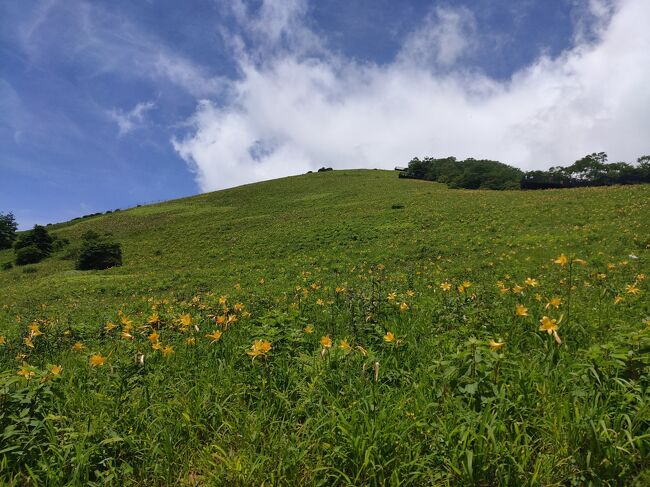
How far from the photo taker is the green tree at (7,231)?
48259 mm

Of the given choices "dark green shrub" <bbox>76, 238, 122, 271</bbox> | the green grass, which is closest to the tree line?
"dark green shrub" <bbox>76, 238, 122, 271</bbox>

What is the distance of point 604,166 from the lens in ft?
245

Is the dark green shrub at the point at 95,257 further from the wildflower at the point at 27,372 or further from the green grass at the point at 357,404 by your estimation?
the wildflower at the point at 27,372

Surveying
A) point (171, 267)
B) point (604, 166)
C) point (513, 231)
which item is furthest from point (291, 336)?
point (604, 166)

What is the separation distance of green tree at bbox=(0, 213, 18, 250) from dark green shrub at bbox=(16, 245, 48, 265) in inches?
654

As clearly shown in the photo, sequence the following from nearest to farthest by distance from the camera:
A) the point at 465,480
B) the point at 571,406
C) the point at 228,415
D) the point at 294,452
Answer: the point at 465,480 < the point at 294,452 < the point at 571,406 < the point at 228,415

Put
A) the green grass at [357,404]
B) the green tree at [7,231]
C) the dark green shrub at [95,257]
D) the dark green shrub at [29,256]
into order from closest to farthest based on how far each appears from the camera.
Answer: the green grass at [357,404], the dark green shrub at [95,257], the dark green shrub at [29,256], the green tree at [7,231]

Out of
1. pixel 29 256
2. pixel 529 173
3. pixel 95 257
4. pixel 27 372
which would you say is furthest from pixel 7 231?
pixel 529 173

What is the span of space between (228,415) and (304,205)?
43.0m

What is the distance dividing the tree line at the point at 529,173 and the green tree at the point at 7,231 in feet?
204

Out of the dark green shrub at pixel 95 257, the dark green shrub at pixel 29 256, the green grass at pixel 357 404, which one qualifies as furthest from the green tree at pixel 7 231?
the green grass at pixel 357 404

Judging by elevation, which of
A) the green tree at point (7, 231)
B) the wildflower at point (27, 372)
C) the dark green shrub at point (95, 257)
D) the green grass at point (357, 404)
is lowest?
the green grass at point (357, 404)

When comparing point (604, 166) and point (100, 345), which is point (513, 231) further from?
point (604, 166)

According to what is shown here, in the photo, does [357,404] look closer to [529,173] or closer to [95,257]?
[95,257]
